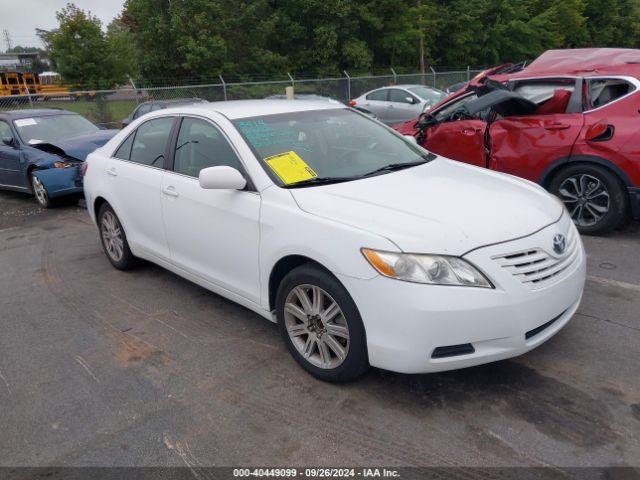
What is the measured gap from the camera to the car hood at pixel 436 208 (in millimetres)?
2721

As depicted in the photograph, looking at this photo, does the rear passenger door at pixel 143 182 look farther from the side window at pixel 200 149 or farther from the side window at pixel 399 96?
the side window at pixel 399 96

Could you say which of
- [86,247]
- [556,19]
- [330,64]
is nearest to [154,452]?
[86,247]

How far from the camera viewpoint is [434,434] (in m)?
2.65

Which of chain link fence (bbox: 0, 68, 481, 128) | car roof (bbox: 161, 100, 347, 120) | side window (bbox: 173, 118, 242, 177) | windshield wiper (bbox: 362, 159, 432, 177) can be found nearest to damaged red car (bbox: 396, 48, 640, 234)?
windshield wiper (bbox: 362, 159, 432, 177)

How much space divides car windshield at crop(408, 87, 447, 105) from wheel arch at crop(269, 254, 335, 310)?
14.3 meters

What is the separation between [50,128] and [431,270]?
8.34 metres

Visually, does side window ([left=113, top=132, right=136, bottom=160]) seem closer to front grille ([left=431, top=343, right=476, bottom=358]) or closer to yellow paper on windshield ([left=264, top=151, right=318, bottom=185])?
yellow paper on windshield ([left=264, top=151, right=318, bottom=185])

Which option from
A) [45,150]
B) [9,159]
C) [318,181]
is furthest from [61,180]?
[318,181]

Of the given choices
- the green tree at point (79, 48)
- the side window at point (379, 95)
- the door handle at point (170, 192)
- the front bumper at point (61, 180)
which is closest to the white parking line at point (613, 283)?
the door handle at point (170, 192)

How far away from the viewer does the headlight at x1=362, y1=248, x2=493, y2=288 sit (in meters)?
2.62

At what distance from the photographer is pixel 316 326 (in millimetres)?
3064

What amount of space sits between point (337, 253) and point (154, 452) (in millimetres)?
1347

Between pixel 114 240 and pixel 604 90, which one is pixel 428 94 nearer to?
pixel 604 90

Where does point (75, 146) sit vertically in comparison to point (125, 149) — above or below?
below
